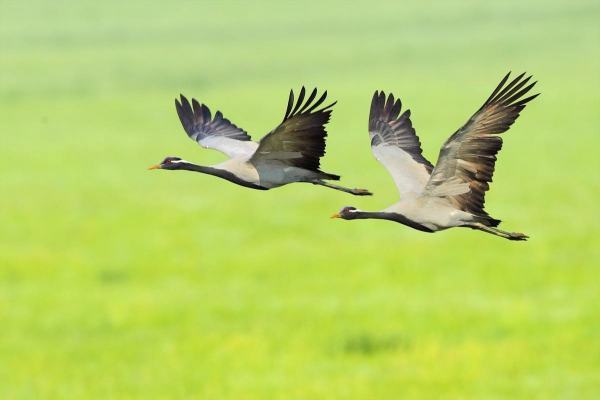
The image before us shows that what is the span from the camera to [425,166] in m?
6.04

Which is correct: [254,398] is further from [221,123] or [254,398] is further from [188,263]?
[221,123]

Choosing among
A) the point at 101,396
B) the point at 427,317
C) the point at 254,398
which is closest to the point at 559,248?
the point at 427,317

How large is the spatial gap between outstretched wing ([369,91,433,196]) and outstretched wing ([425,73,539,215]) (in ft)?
1.21

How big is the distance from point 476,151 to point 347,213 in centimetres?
62

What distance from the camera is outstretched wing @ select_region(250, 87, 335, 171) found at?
5406mm

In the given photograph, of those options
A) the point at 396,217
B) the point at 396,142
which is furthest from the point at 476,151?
the point at 396,142

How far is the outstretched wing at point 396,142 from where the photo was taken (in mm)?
6008

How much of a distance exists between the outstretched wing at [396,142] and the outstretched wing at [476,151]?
14.5 inches

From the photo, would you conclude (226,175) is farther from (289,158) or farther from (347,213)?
(347,213)

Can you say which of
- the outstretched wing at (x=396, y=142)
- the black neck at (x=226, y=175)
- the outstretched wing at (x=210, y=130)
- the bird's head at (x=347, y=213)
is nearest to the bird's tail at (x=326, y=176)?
the bird's head at (x=347, y=213)

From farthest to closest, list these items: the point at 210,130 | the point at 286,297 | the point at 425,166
→ the point at 286,297 → the point at 210,130 → the point at 425,166

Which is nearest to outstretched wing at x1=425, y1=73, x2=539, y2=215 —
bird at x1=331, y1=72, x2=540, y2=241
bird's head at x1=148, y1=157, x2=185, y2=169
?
bird at x1=331, y1=72, x2=540, y2=241

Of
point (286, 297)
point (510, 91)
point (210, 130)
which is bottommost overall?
point (286, 297)

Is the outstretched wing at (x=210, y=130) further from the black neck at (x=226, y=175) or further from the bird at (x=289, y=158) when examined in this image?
the black neck at (x=226, y=175)
